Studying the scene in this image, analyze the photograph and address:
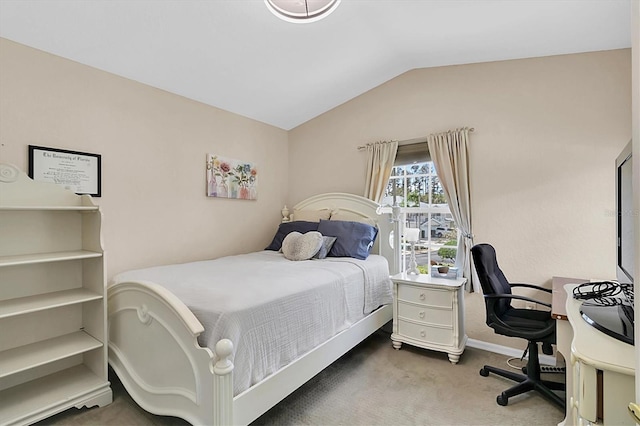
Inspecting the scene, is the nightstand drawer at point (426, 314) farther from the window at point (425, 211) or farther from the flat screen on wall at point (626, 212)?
the flat screen on wall at point (626, 212)

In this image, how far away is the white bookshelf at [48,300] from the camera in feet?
6.24

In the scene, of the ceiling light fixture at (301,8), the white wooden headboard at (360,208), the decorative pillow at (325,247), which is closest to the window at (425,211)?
the white wooden headboard at (360,208)

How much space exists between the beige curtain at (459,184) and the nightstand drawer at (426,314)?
1.68 ft

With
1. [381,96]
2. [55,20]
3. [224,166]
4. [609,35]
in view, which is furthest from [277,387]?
[609,35]

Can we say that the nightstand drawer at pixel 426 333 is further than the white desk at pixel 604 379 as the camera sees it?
Yes

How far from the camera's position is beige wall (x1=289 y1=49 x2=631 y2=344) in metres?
2.51

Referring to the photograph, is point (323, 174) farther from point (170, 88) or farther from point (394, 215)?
point (170, 88)

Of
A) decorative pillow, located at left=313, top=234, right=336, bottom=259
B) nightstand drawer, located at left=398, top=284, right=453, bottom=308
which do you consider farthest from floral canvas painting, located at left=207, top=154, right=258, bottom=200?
nightstand drawer, located at left=398, top=284, right=453, bottom=308

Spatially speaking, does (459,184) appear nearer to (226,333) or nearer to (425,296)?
(425,296)

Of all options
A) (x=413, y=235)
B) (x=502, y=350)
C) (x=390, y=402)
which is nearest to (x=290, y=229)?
(x=413, y=235)

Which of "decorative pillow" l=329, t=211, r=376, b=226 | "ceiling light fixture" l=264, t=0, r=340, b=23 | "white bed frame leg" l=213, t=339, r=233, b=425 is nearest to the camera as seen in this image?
"white bed frame leg" l=213, t=339, r=233, b=425

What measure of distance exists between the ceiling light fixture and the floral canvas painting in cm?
164

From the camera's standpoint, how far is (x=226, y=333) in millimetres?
1519

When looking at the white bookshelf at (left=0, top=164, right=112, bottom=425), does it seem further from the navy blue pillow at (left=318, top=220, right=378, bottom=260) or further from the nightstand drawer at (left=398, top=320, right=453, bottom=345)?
the nightstand drawer at (left=398, top=320, right=453, bottom=345)
